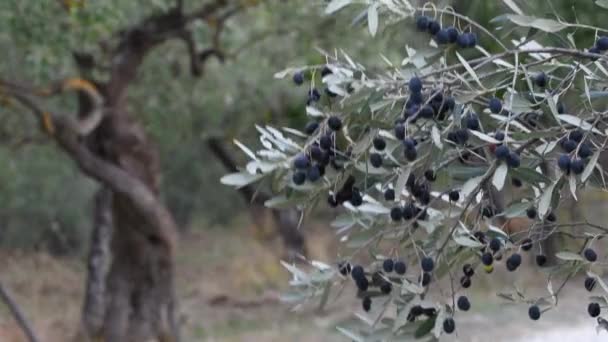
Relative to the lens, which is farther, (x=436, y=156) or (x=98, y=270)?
(x=98, y=270)

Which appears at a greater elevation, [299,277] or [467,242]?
[467,242]

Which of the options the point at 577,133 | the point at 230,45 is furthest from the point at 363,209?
the point at 230,45

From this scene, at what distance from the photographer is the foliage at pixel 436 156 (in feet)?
7.38

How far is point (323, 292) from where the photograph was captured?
262 cm

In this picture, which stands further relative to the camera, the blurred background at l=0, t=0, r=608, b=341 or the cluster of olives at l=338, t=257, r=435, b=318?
the blurred background at l=0, t=0, r=608, b=341

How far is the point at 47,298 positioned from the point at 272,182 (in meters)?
13.9

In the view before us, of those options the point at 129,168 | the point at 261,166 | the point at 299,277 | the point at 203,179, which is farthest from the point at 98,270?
the point at 261,166

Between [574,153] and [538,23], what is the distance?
0.40m

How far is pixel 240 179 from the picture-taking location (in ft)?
7.81

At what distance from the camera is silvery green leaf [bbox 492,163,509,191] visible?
2129mm

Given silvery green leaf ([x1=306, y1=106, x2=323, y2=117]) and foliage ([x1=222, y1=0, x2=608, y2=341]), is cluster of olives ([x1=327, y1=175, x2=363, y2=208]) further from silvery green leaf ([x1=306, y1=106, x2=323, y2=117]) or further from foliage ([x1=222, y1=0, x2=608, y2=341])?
silvery green leaf ([x1=306, y1=106, x2=323, y2=117])

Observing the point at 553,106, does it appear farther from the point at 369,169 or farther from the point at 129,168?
the point at 129,168

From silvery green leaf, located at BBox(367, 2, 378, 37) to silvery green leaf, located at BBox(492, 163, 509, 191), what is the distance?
464 mm

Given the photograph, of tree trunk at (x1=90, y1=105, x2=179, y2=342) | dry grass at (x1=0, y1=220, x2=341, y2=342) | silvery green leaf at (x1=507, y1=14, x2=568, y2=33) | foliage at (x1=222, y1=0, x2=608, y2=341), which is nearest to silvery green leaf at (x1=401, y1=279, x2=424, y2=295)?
foliage at (x1=222, y1=0, x2=608, y2=341)
